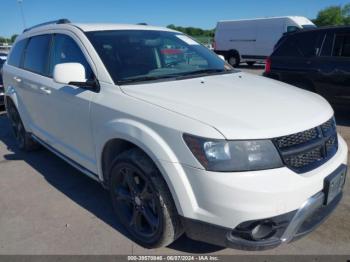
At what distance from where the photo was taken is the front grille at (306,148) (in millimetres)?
2354

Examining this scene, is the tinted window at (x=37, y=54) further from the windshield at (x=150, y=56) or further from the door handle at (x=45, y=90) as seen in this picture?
the windshield at (x=150, y=56)

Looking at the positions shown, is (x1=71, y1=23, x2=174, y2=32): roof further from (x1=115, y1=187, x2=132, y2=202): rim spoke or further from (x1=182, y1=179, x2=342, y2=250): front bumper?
(x1=182, y1=179, x2=342, y2=250): front bumper

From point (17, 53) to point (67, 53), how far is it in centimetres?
208

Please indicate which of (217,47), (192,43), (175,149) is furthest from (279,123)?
(217,47)

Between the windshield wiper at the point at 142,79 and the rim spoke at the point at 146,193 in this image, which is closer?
the rim spoke at the point at 146,193

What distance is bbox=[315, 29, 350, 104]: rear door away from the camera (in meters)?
6.27

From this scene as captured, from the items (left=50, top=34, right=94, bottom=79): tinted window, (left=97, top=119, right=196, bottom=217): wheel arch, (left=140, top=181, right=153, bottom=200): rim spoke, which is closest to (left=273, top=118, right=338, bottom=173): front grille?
(left=97, top=119, right=196, bottom=217): wheel arch

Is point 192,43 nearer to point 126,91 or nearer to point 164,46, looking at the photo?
point 164,46

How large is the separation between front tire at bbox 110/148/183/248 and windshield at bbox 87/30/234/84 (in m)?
0.76

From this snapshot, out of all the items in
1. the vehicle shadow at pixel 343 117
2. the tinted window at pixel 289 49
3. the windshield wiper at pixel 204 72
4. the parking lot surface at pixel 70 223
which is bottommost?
the vehicle shadow at pixel 343 117

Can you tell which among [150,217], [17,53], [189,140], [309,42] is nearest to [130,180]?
[150,217]

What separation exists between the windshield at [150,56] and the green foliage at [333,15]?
71.7m

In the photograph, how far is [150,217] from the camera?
113 inches

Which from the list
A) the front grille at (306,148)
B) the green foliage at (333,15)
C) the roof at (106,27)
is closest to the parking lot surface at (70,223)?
the front grille at (306,148)
